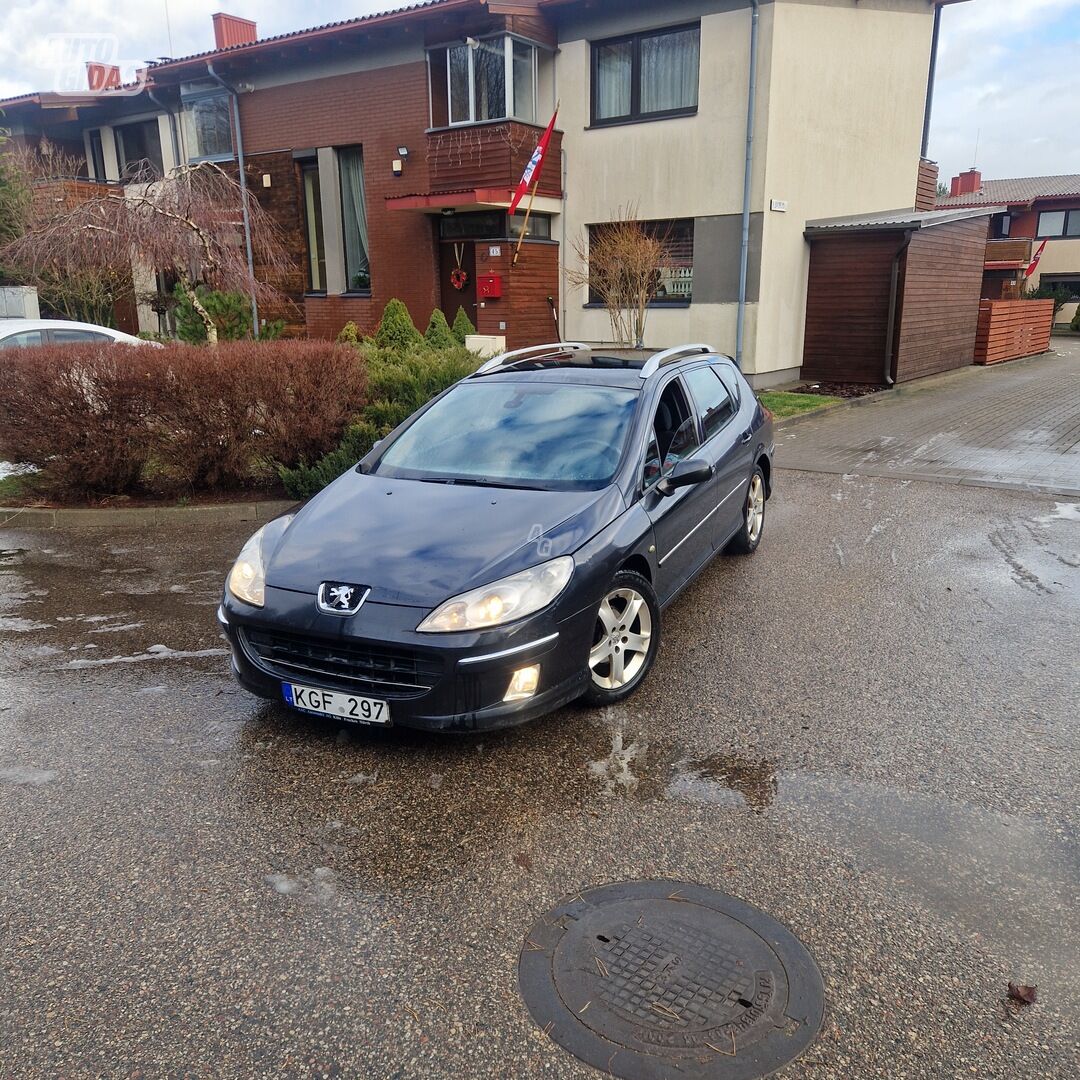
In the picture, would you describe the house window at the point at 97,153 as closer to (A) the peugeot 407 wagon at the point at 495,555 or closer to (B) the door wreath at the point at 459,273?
(B) the door wreath at the point at 459,273

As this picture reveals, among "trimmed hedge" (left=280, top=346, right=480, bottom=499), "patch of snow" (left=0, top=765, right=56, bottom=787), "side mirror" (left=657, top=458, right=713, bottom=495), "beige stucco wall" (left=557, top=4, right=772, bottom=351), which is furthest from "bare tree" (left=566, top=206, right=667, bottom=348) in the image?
"patch of snow" (left=0, top=765, right=56, bottom=787)

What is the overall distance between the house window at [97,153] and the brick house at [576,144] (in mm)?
6016

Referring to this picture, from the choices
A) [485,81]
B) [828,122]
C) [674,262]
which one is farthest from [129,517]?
[828,122]

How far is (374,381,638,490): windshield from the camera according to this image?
16.1 ft

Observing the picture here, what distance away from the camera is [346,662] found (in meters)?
3.94

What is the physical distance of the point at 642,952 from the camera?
2875 mm

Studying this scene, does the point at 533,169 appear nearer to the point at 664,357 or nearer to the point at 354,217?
the point at 354,217

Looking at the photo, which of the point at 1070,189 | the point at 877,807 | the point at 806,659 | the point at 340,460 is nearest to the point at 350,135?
the point at 340,460

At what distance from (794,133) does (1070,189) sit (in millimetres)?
35683

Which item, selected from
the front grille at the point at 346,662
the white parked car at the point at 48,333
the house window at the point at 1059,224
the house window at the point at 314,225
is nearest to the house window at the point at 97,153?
the house window at the point at 314,225

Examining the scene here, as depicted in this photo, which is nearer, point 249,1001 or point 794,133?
point 249,1001

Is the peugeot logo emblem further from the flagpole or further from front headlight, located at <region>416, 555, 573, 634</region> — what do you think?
the flagpole

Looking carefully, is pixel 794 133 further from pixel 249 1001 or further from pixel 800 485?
pixel 249 1001

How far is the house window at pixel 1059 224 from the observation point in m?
43.3
